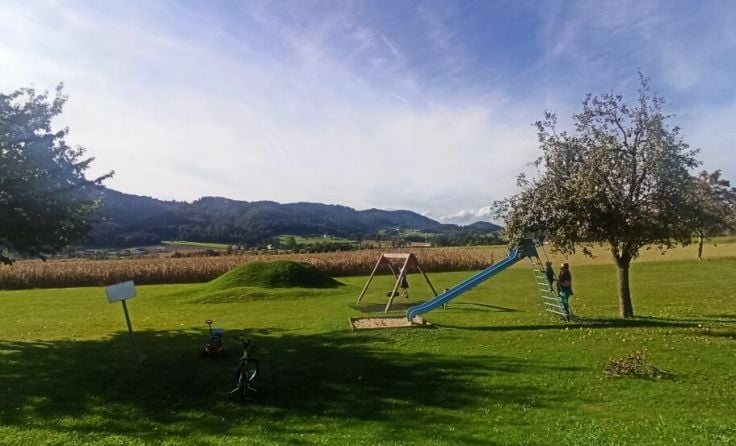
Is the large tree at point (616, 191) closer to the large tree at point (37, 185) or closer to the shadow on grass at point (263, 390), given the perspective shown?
the shadow on grass at point (263, 390)

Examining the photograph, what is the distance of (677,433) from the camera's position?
27.9ft

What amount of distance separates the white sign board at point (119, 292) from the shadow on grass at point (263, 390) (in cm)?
198

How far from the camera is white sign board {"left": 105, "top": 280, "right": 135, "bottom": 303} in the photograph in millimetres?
13641

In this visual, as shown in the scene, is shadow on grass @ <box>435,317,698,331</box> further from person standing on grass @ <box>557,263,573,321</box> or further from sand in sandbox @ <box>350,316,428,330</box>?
sand in sandbox @ <box>350,316,428,330</box>

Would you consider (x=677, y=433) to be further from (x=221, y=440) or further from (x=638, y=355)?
(x=221, y=440)

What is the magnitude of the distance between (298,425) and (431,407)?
2.55 metres

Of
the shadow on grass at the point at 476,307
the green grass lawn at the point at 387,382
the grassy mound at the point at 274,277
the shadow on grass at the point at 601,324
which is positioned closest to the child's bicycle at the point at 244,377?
the green grass lawn at the point at 387,382

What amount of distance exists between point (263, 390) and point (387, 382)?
279 centimetres

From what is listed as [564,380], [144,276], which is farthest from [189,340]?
[144,276]

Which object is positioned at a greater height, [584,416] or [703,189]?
[703,189]

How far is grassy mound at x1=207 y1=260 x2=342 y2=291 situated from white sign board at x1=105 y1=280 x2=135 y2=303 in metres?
20.7

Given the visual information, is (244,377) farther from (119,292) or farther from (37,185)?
(37,185)

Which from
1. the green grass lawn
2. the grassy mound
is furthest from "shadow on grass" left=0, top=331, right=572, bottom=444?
the grassy mound

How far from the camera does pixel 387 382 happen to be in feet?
40.1
